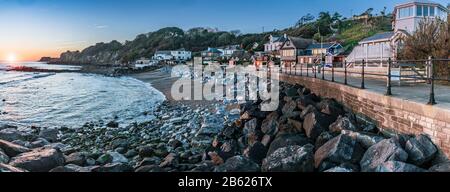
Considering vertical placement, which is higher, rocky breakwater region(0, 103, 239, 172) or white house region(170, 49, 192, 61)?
white house region(170, 49, 192, 61)

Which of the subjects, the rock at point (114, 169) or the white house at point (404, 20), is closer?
the rock at point (114, 169)

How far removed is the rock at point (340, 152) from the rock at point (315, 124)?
5.77 feet

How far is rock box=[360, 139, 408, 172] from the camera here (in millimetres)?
5451

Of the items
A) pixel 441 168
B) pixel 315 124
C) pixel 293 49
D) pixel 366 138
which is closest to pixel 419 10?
pixel 315 124

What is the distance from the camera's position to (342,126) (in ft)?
26.0

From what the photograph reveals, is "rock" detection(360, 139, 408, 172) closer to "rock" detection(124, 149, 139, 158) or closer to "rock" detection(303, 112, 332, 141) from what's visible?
"rock" detection(303, 112, 332, 141)

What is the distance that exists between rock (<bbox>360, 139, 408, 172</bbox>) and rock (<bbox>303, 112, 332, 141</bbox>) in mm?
2216

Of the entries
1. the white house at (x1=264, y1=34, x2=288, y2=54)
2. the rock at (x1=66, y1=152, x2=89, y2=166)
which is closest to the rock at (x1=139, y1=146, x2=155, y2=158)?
the rock at (x1=66, y1=152, x2=89, y2=166)

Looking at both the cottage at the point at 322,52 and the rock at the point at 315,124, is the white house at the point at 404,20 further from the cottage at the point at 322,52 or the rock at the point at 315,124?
the rock at the point at 315,124

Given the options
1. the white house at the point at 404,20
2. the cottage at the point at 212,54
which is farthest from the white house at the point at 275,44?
the white house at the point at 404,20

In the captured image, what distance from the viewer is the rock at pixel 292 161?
5.76 meters
